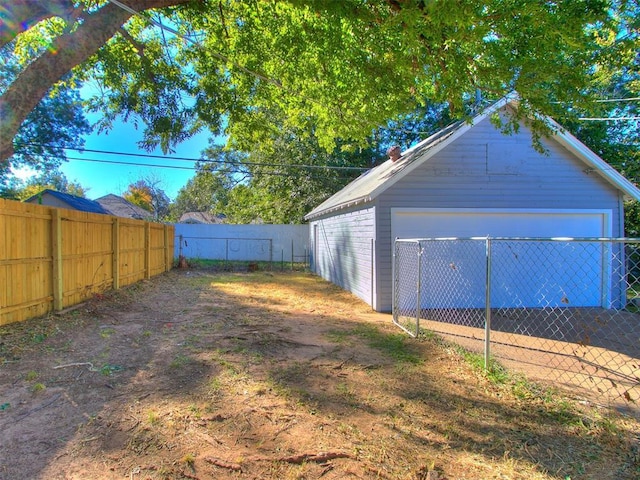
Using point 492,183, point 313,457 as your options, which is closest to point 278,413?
point 313,457

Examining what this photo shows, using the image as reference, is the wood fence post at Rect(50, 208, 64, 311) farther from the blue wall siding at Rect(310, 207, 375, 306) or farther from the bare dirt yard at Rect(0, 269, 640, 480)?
the blue wall siding at Rect(310, 207, 375, 306)

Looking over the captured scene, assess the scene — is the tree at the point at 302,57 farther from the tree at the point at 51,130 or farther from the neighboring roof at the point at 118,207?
the neighboring roof at the point at 118,207

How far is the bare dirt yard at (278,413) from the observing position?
2535mm

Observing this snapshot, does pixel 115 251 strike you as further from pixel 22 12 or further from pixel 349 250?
pixel 349 250

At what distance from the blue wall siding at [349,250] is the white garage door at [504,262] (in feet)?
3.30

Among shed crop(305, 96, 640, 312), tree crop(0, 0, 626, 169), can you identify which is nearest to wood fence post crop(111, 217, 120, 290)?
tree crop(0, 0, 626, 169)

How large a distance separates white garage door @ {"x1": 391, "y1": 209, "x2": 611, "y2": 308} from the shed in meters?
Answer: 0.03

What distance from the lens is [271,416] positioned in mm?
3213

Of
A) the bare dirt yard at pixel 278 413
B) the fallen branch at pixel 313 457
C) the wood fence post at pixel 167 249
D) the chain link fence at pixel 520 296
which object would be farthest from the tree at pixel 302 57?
the wood fence post at pixel 167 249

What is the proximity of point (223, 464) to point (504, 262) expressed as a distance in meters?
7.45

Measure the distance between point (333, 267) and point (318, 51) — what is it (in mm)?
7340

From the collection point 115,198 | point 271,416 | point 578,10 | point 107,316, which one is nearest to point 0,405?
point 271,416

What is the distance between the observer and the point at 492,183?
8398 millimetres

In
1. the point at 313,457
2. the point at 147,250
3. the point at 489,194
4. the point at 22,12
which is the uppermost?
the point at 22,12
